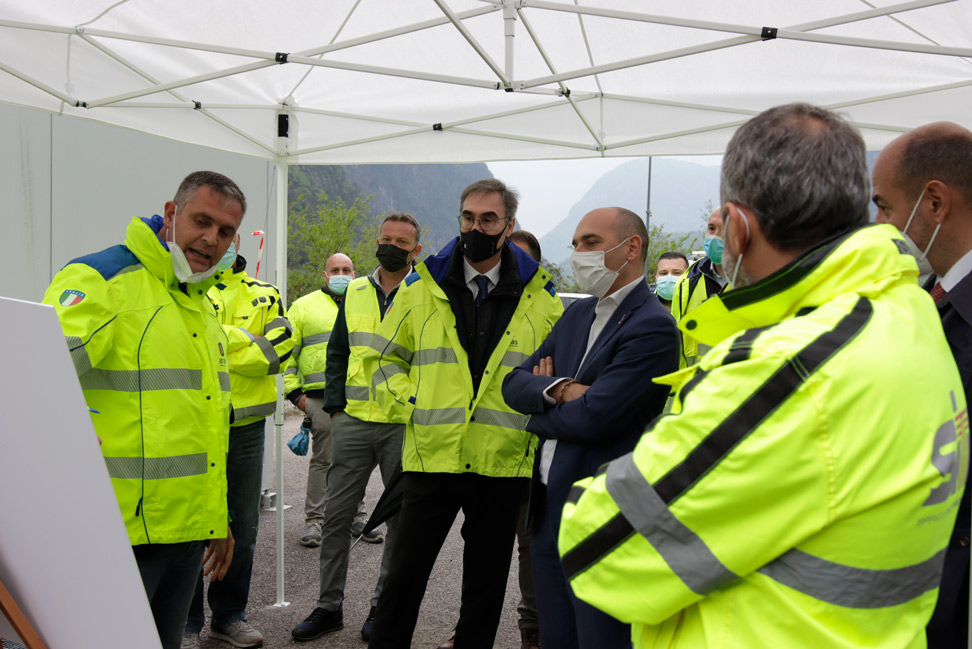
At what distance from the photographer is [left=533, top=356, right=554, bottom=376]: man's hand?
301cm

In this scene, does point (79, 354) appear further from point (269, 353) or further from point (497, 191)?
point (269, 353)

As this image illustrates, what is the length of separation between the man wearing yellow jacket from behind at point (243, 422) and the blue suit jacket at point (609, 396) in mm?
2003

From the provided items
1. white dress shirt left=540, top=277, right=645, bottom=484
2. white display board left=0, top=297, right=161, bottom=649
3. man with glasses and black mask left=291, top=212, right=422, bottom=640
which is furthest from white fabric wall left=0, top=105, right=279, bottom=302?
white display board left=0, top=297, right=161, bottom=649

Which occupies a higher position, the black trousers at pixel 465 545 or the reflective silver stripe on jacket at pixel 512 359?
the reflective silver stripe on jacket at pixel 512 359

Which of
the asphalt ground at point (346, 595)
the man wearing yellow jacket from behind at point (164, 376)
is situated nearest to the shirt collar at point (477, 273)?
the man wearing yellow jacket from behind at point (164, 376)

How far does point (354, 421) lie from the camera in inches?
185

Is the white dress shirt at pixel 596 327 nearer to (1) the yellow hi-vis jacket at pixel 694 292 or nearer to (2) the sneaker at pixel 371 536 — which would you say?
(1) the yellow hi-vis jacket at pixel 694 292

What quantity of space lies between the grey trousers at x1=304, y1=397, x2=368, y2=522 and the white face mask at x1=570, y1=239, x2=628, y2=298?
11.6ft

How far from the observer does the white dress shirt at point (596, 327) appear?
9.21ft

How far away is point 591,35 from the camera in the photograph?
5293 millimetres

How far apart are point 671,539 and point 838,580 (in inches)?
9.4

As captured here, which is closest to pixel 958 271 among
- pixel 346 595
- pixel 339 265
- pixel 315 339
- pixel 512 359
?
pixel 512 359

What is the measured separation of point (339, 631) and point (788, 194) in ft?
13.1

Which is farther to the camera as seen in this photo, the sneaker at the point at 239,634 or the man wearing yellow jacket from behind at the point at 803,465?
the sneaker at the point at 239,634
